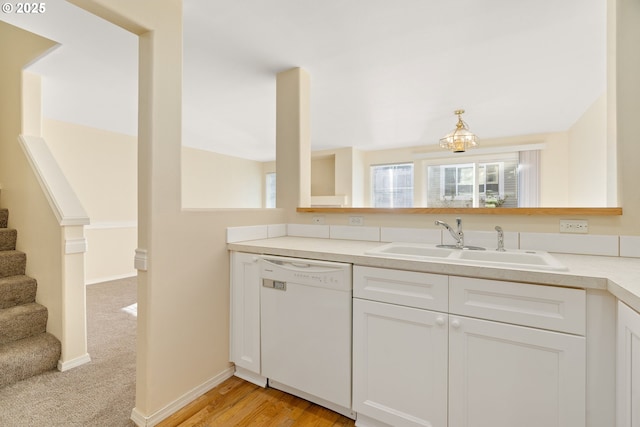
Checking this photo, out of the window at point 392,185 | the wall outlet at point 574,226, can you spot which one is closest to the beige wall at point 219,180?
the window at point 392,185

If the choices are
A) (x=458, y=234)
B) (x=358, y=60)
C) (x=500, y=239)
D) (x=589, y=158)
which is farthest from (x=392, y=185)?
(x=500, y=239)

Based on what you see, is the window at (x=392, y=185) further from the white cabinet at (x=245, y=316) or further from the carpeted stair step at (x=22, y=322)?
the carpeted stair step at (x=22, y=322)

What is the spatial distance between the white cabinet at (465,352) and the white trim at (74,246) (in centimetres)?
203

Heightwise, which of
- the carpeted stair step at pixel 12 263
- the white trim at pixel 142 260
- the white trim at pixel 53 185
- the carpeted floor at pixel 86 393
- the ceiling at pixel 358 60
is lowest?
the carpeted floor at pixel 86 393

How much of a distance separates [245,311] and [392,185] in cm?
485

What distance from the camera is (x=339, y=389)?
4.93ft

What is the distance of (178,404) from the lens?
1.62 metres

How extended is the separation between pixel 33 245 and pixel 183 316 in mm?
1672

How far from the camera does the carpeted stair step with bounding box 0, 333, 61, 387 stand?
5.88ft

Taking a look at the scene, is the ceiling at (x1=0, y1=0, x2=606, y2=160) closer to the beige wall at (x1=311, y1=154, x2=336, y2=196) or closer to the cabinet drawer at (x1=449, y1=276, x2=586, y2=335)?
the cabinet drawer at (x1=449, y1=276, x2=586, y2=335)

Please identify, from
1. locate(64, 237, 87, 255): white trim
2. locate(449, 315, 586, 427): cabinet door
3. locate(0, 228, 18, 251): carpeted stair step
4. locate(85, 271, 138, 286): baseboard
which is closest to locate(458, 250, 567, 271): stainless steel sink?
locate(449, 315, 586, 427): cabinet door

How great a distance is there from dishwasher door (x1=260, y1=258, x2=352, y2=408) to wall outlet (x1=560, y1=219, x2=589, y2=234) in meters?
1.21

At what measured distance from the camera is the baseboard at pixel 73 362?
1973mm

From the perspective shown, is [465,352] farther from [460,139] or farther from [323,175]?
[323,175]
